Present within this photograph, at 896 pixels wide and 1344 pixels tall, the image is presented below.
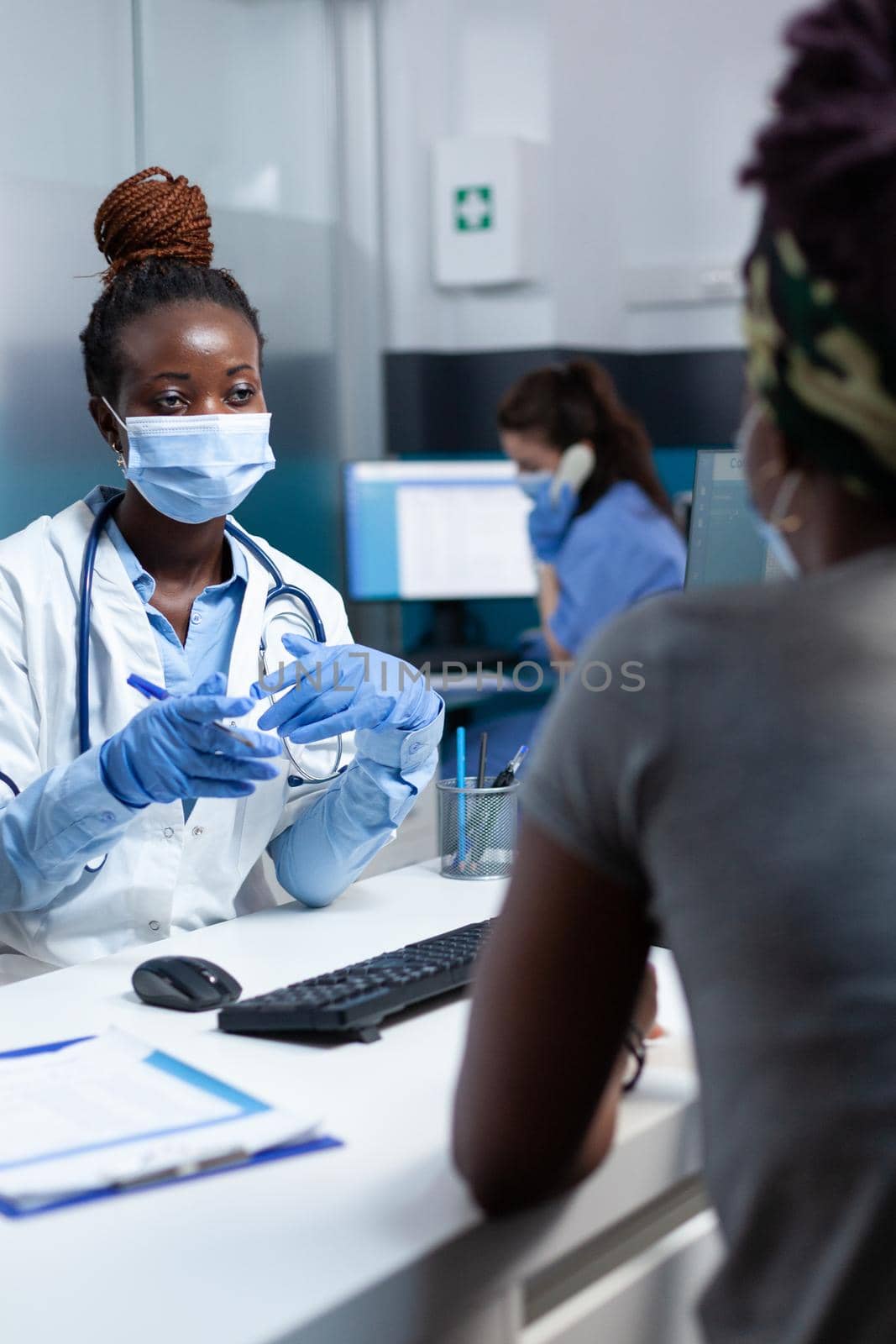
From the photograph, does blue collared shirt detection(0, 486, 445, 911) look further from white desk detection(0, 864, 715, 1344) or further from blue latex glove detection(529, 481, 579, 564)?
blue latex glove detection(529, 481, 579, 564)

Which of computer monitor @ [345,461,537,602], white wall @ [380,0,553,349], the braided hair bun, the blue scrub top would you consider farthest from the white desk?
white wall @ [380,0,553,349]

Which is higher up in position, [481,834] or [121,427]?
[121,427]

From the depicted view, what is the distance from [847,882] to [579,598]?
2.75 m

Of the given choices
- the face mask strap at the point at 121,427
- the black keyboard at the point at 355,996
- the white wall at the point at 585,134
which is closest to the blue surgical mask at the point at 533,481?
the white wall at the point at 585,134

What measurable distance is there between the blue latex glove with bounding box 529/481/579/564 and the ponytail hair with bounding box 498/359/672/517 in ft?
0.13

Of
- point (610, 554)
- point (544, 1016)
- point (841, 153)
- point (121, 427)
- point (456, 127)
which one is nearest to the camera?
point (841, 153)

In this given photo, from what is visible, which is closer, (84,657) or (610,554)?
(84,657)

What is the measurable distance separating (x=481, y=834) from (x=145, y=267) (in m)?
0.79

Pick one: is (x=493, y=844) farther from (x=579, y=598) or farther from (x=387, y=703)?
(x=579, y=598)

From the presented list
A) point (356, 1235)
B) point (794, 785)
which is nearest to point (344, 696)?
point (356, 1235)

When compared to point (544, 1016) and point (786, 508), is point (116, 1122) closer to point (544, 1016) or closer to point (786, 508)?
point (544, 1016)

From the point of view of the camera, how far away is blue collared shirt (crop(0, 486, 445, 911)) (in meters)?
1.31

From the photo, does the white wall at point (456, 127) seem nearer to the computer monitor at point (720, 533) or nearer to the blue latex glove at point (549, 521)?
the blue latex glove at point (549, 521)

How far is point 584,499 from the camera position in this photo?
3402mm
